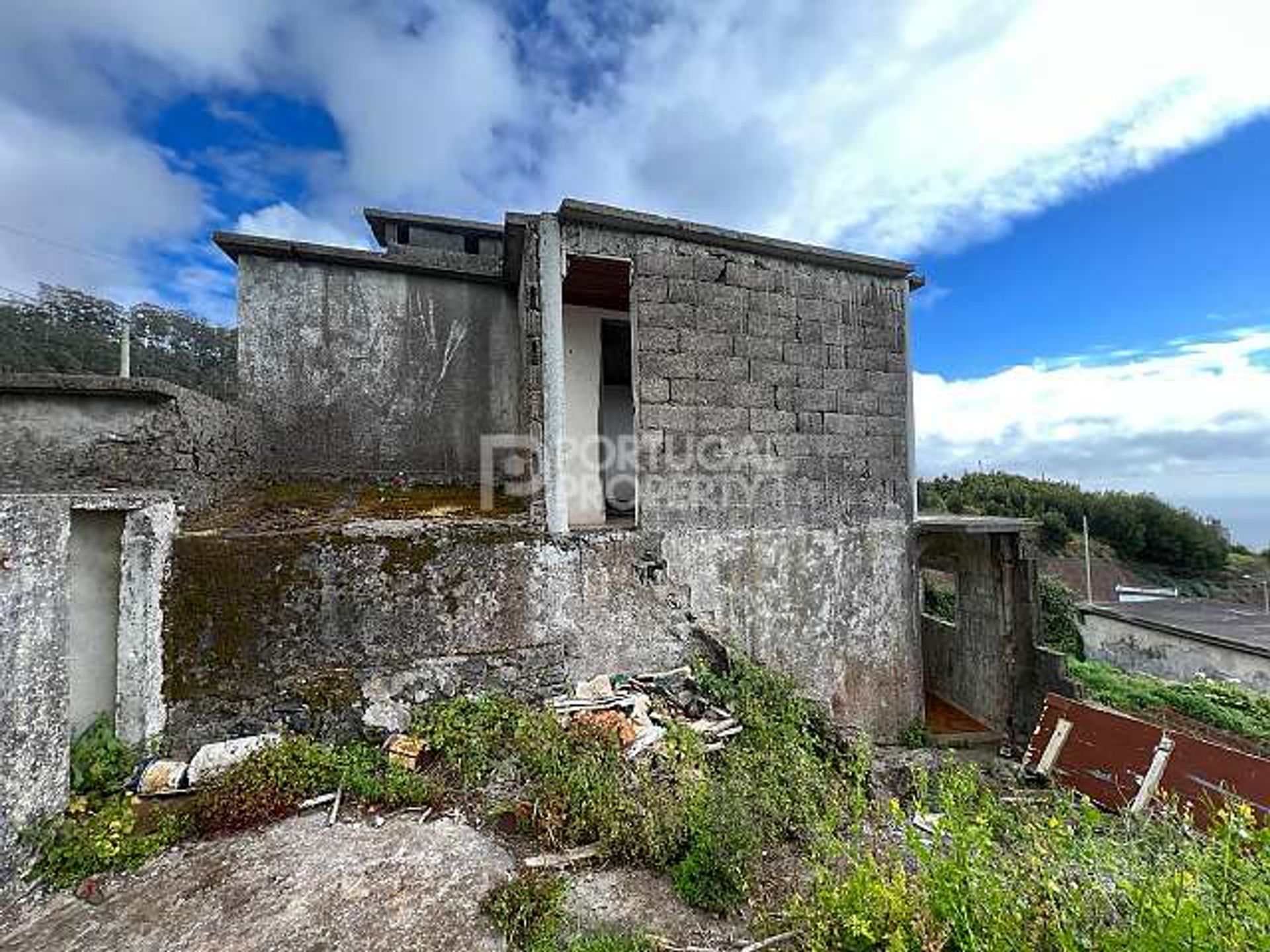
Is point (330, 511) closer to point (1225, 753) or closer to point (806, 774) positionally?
point (806, 774)

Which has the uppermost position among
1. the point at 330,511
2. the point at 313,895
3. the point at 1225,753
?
the point at 330,511

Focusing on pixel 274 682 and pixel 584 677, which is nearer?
pixel 274 682

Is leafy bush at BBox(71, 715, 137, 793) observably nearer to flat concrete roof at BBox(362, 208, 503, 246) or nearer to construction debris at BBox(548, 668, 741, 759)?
construction debris at BBox(548, 668, 741, 759)

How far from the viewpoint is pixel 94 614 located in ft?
11.5

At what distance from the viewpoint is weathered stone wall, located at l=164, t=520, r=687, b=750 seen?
3678mm

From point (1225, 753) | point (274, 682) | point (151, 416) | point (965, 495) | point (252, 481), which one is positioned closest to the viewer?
point (274, 682)

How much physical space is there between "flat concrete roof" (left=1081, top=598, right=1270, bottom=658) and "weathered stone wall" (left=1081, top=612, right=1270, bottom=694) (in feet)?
0.25

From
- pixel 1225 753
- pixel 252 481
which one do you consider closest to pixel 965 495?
pixel 1225 753

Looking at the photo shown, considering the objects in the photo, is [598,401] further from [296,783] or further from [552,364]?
[296,783]

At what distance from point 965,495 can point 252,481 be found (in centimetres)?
2902

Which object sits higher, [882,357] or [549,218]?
[549,218]

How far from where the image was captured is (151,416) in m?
3.98

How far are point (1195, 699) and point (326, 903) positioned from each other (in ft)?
44.3

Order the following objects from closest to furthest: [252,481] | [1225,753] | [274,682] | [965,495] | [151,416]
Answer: [274,682] → [151,416] → [1225,753] → [252,481] → [965,495]
